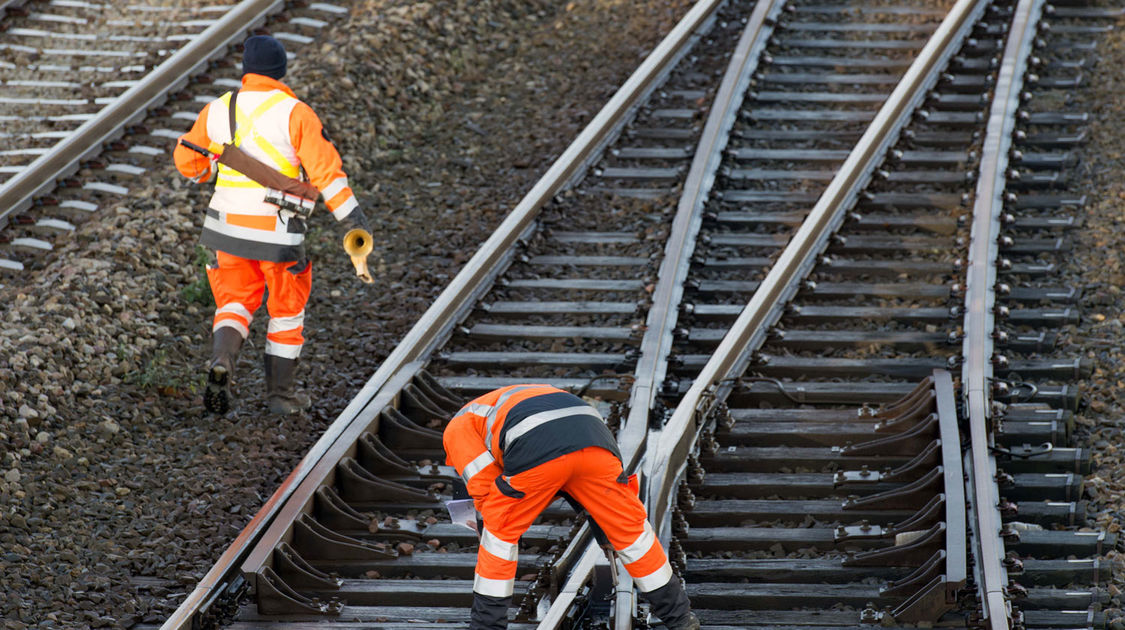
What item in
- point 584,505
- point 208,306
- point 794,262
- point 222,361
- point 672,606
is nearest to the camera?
point 584,505

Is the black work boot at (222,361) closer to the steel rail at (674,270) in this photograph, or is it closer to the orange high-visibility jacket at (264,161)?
the orange high-visibility jacket at (264,161)

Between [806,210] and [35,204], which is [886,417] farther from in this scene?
[35,204]

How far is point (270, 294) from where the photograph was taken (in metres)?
7.29

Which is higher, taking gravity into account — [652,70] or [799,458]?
[652,70]

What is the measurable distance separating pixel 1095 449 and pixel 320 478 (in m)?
3.69

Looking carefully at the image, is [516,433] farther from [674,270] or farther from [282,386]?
[674,270]

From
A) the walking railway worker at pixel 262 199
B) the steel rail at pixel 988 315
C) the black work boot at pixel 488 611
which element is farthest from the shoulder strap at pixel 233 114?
the steel rail at pixel 988 315

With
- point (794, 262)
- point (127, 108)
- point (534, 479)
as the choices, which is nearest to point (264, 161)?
point (534, 479)

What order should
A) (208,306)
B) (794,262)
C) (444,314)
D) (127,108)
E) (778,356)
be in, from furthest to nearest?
1. (127,108)
2. (208,306)
3. (794,262)
4. (444,314)
5. (778,356)

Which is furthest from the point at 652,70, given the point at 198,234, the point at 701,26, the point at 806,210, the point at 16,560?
the point at 16,560

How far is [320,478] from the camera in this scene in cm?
639

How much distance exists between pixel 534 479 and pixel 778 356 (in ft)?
9.41

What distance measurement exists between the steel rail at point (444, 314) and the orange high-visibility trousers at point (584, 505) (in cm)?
118

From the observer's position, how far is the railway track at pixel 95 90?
8.84m
